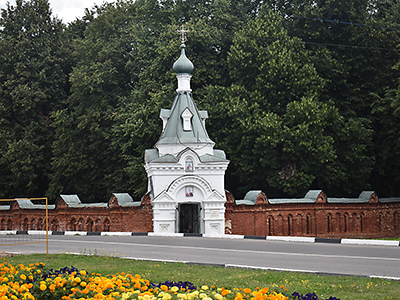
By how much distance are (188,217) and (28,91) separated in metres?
14.4

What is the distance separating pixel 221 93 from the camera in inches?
1032

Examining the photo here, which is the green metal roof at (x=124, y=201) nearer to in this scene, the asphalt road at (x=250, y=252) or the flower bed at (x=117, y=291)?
the asphalt road at (x=250, y=252)

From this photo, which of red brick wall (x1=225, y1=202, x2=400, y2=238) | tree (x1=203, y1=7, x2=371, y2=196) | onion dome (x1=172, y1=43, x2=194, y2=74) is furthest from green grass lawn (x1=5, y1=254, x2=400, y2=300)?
tree (x1=203, y1=7, x2=371, y2=196)

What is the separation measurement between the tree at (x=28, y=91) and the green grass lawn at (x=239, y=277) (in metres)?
18.8

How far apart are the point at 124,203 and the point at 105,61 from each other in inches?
443

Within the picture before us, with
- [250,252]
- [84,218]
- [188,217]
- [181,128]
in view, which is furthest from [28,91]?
[250,252]

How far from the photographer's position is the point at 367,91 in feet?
90.6

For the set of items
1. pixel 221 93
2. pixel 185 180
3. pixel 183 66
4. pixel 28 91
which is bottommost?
pixel 185 180

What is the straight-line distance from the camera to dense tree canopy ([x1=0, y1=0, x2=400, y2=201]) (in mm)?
25234

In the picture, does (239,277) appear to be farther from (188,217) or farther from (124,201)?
(124,201)

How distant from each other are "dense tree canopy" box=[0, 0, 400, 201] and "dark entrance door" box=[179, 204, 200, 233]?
439 centimetres

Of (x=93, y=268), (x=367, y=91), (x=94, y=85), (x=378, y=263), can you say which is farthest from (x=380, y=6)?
(x=93, y=268)

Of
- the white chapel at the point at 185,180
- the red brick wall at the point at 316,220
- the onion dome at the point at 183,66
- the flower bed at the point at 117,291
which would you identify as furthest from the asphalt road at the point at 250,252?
the onion dome at the point at 183,66

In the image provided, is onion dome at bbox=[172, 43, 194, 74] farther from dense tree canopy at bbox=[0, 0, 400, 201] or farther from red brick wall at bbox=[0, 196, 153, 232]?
red brick wall at bbox=[0, 196, 153, 232]
